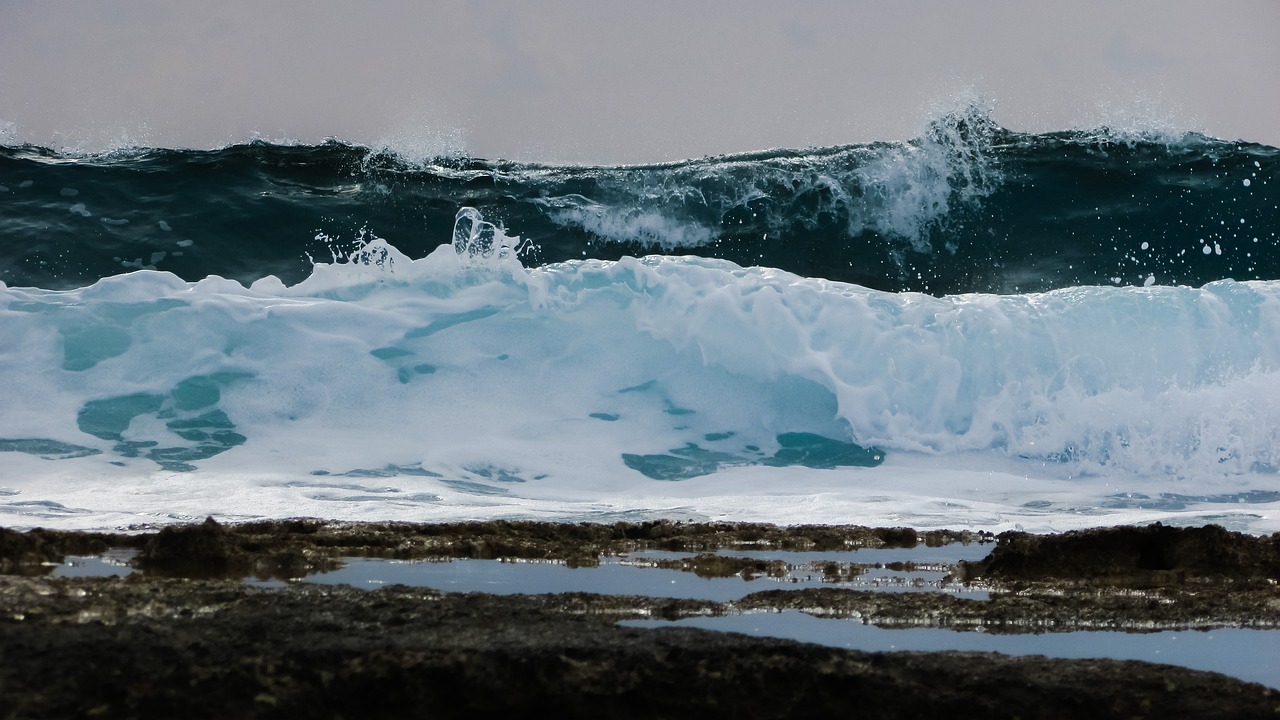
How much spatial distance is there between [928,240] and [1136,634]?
11.4 metres

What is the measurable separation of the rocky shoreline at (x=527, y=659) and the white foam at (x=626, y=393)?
9.07ft

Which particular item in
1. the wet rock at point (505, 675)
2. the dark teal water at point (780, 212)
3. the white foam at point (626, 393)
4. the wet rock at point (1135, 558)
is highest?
the dark teal water at point (780, 212)

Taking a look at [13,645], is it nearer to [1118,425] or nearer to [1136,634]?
[1136,634]

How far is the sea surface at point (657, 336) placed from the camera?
7.77 m

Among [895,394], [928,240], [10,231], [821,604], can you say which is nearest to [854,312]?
[895,394]

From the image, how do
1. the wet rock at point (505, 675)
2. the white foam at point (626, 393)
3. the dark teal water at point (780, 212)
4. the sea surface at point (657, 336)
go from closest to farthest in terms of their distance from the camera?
the wet rock at point (505, 675) < the white foam at point (626, 393) < the sea surface at point (657, 336) < the dark teal water at point (780, 212)

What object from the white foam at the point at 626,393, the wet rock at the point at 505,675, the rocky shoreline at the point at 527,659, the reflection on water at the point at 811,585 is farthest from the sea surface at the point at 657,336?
the wet rock at the point at 505,675

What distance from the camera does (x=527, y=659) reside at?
8.78 ft

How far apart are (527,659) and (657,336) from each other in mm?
8192

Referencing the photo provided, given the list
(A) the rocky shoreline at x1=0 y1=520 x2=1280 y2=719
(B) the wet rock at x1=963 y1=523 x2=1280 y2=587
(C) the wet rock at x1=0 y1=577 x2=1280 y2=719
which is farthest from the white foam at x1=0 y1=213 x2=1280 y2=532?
(C) the wet rock at x1=0 y1=577 x2=1280 y2=719

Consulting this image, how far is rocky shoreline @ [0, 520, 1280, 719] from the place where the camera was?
2506 millimetres

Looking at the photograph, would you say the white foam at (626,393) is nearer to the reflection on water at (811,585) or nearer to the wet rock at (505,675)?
the reflection on water at (811,585)

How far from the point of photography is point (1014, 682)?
269 cm

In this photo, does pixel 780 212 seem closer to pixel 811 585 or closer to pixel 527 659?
pixel 811 585
